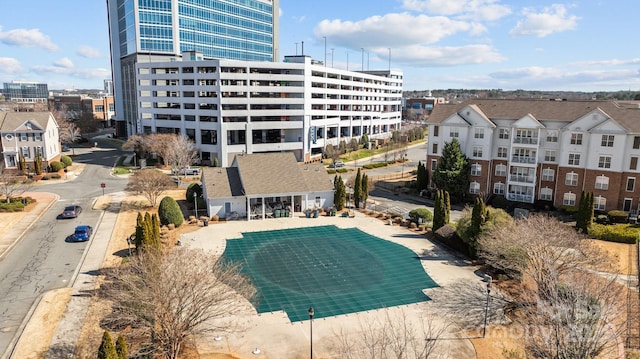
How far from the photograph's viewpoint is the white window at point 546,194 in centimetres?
5703

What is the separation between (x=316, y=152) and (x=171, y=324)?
8305 centimetres

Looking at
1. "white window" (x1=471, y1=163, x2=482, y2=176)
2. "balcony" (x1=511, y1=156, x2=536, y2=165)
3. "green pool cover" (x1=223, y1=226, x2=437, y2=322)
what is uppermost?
"balcony" (x1=511, y1=156, x2=536, y2=165)

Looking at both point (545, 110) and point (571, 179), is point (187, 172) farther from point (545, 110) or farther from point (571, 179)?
point (571, 179)

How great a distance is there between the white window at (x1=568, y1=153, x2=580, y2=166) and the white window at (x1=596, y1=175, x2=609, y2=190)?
2.89 metres

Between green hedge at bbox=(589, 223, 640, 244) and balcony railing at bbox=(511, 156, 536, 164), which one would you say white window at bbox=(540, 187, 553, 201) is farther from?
green hedge at bbox=(589, 223, 640, 244)

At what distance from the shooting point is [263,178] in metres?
51.7

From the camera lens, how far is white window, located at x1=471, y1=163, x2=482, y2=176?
199ft

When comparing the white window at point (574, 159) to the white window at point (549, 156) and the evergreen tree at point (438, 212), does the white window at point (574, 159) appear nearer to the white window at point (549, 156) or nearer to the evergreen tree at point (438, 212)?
the white window at point (549, 156)

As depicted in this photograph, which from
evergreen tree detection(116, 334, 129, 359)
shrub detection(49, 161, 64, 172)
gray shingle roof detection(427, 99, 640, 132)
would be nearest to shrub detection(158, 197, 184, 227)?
evergreen tree detection(116, 334, 129, 359)

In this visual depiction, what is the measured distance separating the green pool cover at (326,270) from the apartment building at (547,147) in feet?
79.6

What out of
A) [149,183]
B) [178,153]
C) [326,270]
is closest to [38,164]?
[178,153]

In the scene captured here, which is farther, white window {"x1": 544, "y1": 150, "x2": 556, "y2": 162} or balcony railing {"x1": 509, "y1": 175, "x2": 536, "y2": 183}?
balcony railing {"x1": 509, "y1": 175, "x2": 536, "y2": 183}

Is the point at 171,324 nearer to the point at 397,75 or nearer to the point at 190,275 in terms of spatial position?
the point at 190,275

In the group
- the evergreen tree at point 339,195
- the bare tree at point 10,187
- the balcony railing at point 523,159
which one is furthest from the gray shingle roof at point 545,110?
the bare tree at point 10,187
